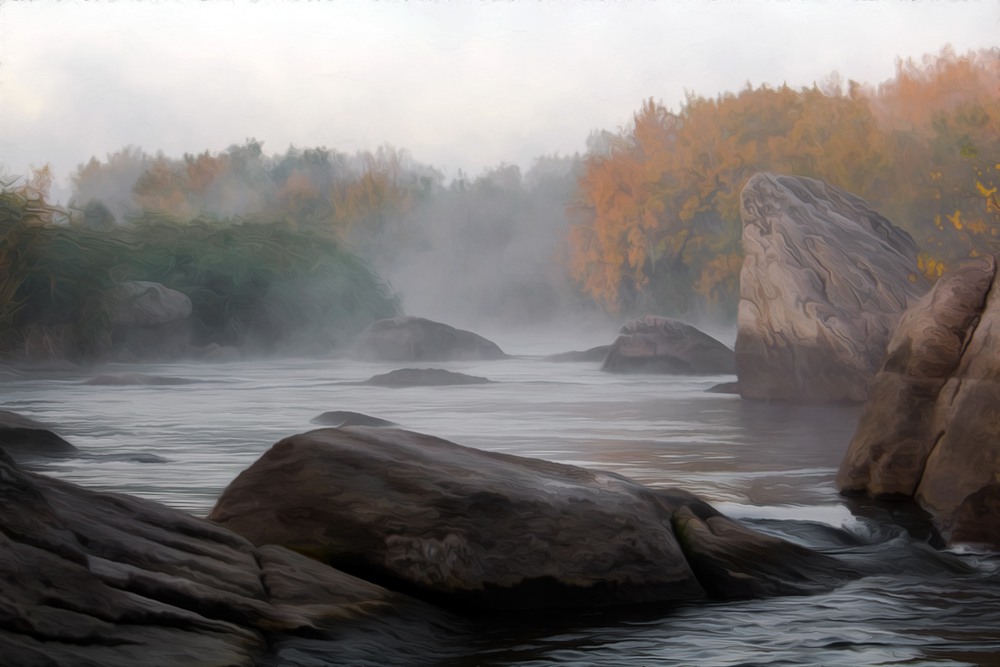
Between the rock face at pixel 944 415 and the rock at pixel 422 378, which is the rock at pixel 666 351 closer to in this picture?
the rock at pixel 422 378

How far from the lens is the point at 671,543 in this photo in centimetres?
335

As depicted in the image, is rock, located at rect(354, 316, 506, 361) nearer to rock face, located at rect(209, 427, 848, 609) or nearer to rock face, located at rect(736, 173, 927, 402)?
rock face, located at rect(736, 173, 927, 402)

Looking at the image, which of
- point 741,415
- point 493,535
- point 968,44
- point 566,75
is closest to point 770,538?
point 493,535

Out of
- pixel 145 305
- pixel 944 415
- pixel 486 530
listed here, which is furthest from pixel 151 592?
pixel 145 305

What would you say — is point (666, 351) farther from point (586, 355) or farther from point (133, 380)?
point (133, 380)

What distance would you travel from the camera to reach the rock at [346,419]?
6.83 m

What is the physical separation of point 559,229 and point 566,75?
4.27 feet

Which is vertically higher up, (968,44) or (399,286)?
(968,44)

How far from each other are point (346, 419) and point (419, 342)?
7.09 ft

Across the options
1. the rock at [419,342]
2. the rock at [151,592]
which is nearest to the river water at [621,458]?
the rock at [419,342]

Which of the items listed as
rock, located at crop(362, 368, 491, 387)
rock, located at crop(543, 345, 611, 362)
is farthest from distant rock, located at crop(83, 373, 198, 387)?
rock, located at crop(543, 345, 611, 362)

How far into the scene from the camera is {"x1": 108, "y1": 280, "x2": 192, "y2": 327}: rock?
26.9ft

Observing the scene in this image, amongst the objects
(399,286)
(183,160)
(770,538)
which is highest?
(183,160)

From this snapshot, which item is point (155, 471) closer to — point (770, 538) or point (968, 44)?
point (770, 538)
